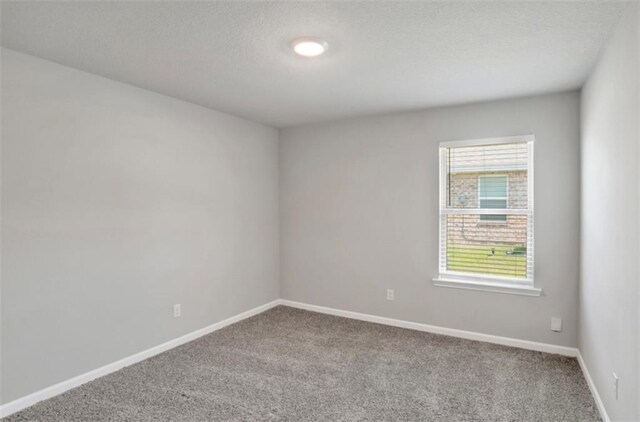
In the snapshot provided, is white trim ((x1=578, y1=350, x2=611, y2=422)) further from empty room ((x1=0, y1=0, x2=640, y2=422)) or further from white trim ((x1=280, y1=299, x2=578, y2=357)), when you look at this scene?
white trim ((x1=280, y1=299, x2=578, y2=357))

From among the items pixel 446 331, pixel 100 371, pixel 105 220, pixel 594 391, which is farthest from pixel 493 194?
pixel 100 371

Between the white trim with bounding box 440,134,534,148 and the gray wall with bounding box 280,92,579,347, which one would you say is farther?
the white trim with bounding box 440,134,534,148

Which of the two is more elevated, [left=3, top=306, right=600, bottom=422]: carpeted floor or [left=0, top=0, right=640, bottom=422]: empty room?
[left=0, top=0, right=640, bottom=422]: empty room

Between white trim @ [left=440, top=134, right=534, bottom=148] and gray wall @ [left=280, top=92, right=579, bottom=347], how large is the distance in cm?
5

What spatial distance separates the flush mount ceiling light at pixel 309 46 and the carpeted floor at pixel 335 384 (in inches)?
90.5

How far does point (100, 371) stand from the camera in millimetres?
2934

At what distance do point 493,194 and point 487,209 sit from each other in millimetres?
157

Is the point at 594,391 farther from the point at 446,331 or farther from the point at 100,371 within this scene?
the point at 100,371

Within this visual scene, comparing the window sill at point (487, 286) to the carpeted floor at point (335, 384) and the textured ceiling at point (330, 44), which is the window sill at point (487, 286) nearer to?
the carpeted floor at point (335, 384)

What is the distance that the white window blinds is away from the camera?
3.58m

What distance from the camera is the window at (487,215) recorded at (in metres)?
3.57

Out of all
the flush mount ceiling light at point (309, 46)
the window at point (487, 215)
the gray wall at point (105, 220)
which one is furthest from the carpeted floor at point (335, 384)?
the flush mount ceiling light at point (309, 46)

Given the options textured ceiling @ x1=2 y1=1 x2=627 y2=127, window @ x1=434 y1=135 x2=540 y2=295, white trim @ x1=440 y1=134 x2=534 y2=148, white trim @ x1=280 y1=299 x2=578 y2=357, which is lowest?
white trim @ x1=280 y1=299 x2=578 y2=357

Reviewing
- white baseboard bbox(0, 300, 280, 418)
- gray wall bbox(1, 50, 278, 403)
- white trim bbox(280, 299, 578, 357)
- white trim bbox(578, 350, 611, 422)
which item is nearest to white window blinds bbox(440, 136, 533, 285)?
white trim bbox(280, 299, 578, 357)
